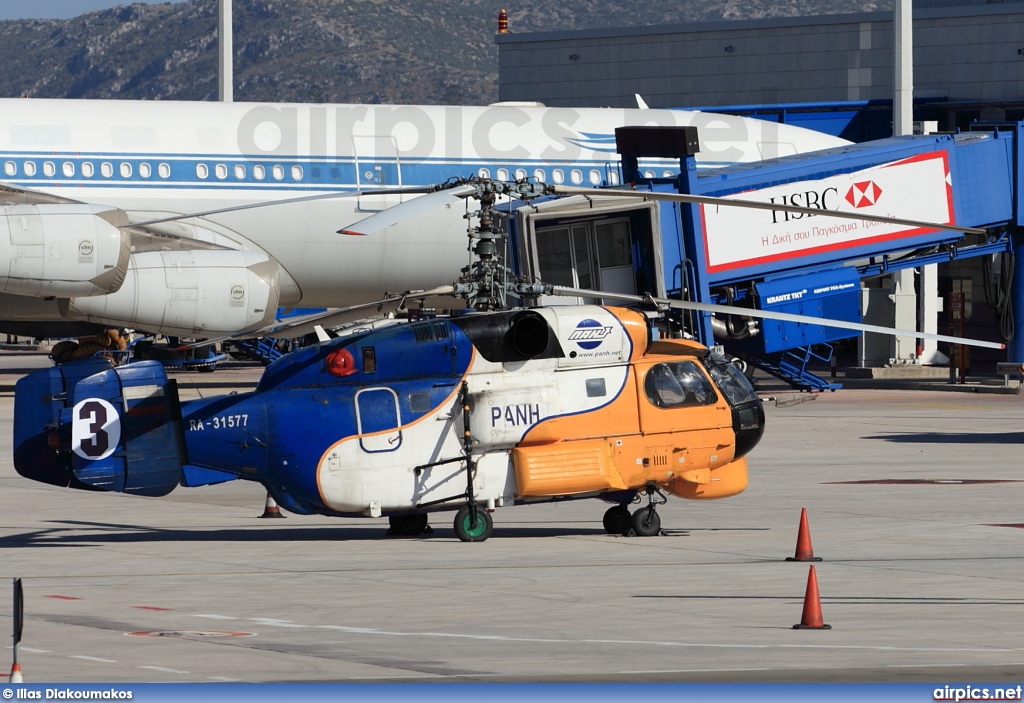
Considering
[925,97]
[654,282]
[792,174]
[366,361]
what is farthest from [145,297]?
[925,97]

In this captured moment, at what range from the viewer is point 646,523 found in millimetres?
18484

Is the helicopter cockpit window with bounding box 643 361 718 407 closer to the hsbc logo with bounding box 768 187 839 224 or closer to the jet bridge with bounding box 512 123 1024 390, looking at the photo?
the jet bridge with bounding box 512 123 1024 390

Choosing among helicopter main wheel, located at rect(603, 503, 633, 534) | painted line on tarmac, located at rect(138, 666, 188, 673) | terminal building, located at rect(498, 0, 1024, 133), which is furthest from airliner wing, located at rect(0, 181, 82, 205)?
terminal building, located at rect(498, 0, 1024, 133)

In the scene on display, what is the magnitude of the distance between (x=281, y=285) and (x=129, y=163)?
4248 millimetres

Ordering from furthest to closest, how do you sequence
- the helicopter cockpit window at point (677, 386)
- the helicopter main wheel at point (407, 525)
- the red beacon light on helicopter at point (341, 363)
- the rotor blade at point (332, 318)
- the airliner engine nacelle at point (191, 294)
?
1. the airliner engine nacelle at point (191, 294)
2. the helicopter main wheel at point (407, 525)
3. the helicopter cockpit window at point (677, 386)
4. the red beacon light on helicopter at point (341, 363)
5. the rotor blade at point (332, 318)

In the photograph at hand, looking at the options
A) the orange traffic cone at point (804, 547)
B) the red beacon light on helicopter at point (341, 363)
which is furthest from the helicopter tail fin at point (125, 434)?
the orange traffic cone at point (804, 547)

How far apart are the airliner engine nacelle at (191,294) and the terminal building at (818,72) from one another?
21.5 m

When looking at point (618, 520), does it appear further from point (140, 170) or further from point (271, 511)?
point (140, 170)

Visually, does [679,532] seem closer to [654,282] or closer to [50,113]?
[654,282]

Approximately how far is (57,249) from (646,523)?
1641 centimetres

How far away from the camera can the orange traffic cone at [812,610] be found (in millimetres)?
12703

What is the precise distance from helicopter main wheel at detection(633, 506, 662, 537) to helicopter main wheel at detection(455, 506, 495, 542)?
68.2 inches

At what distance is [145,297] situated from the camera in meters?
32.8

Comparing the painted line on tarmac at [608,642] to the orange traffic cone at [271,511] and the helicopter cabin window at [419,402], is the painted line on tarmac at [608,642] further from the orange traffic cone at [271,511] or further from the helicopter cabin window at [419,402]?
the orange traffic cone at [271,511]
